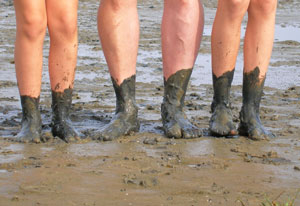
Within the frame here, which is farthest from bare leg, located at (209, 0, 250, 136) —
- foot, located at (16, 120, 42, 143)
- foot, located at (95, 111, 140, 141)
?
foot, located at (16, 120, 42, 143)

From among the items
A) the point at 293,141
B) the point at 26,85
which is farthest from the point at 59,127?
the point at 293,141

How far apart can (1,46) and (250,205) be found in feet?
19.8

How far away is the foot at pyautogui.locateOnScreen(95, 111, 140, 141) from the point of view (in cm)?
468

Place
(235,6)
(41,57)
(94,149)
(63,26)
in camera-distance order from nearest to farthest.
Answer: (94,149)
(63,26)
(41,57)
(235,6)

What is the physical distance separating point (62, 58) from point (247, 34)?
4.11 feet

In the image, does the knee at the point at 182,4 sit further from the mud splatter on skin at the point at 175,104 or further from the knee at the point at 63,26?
the knee at the point at 63,26

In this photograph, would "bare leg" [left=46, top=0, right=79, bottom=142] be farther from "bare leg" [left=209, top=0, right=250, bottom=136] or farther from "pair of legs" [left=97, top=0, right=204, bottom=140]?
"bare leg" [left=209, top=0, right=250, bottom=136]

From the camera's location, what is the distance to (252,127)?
481 centimetres

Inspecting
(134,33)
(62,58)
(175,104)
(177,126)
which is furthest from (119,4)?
(177,126)

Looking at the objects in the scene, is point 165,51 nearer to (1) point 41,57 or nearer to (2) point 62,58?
(2) point 62,58

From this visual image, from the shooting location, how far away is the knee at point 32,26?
173 inches

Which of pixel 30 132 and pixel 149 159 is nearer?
pixel 149 159

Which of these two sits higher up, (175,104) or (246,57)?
(246,57)

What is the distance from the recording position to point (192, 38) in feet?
16.1
